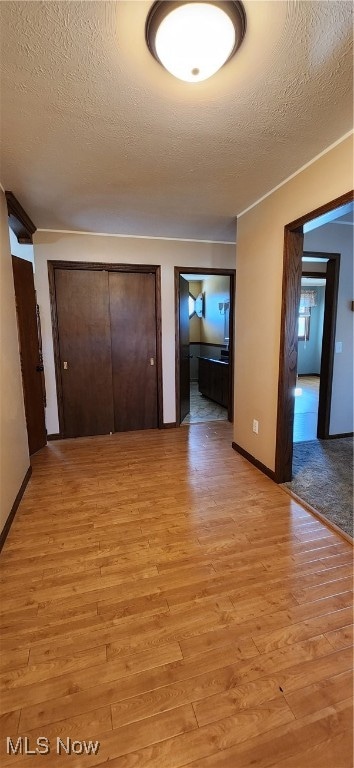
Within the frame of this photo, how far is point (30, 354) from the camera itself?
3283 mm

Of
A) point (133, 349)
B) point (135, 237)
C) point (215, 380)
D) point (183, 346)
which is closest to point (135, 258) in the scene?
point (135, 237)

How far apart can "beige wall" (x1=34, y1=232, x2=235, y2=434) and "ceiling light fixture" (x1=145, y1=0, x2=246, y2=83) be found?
2.57 meters

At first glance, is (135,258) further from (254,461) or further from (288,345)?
(254,461)

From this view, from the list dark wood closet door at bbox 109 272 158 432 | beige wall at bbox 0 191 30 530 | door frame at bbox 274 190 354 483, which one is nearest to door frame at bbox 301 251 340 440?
door frame at bbox 274 190 354 483

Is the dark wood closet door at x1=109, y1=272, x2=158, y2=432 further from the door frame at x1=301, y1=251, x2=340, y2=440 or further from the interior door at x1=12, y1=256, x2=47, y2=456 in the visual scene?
the door frame at x1=301, y1=251, x2=340, y2=440

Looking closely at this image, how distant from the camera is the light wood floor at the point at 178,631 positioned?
103 cm

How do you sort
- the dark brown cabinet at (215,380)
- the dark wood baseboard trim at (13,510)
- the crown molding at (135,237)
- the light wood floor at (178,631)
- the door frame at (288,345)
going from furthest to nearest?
1. the dark brown cabinet at (215,380)
2. the crown molding at (135,237)
3. the door frame at (288,345)
4. the dark wood baseboard trim at (13,510)
5. the light wood floor at (178,631)

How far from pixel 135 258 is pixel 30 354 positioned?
1.68 meters

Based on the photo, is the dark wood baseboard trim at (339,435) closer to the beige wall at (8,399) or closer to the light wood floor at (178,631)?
the light wood floor at (178,631)

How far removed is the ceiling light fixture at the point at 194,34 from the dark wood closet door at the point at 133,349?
105 inches

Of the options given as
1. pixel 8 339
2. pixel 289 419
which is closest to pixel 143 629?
pixel 289 419

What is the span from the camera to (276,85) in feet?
4.64

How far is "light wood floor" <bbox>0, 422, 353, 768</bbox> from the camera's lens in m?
1.03

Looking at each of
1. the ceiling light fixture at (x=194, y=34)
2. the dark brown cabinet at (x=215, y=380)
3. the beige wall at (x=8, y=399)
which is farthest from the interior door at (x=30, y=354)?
the dark brown cabinet at (x=215, y=380)
